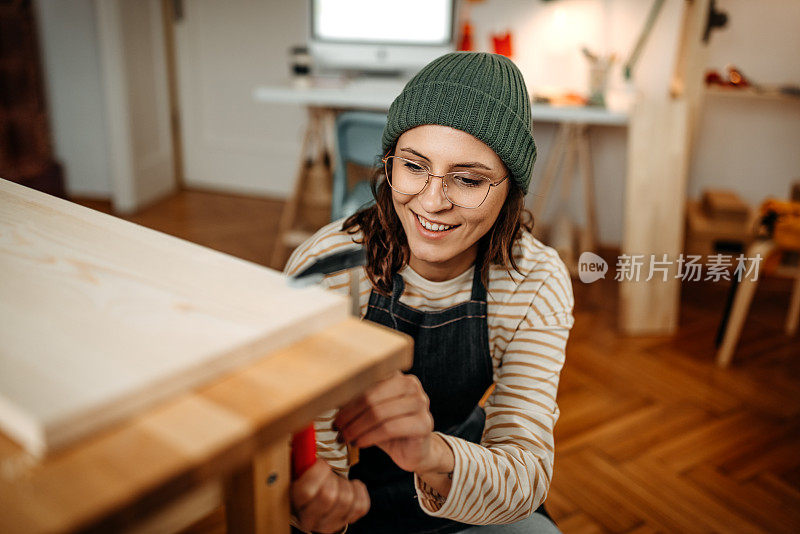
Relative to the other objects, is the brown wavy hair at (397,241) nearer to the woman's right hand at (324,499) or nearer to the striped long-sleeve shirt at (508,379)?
the striped long-sleeve shirt at (508,379)

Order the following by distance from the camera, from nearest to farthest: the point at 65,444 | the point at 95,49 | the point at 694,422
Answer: the point at 65,444
the point at 694,422
the point at 95,49

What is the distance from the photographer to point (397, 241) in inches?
40.4

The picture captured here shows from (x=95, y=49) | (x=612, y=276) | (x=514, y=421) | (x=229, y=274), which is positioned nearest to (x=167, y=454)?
(x=229, y=274)

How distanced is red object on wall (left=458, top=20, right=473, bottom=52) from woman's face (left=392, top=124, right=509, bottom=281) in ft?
8.69

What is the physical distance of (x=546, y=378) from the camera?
3.01 feet

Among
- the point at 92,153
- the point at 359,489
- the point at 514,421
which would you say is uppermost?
the point at 359,489

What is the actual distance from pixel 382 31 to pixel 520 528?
2898 millimetres

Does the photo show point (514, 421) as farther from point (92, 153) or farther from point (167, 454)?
point (92, 153)

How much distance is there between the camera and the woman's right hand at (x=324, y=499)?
1.76 ft

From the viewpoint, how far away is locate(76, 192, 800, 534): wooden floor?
165 cm

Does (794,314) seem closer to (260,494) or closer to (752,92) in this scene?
(752,92)

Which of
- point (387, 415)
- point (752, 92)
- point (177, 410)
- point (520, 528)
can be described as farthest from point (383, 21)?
point (177, 410)

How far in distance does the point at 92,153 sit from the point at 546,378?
3882mm

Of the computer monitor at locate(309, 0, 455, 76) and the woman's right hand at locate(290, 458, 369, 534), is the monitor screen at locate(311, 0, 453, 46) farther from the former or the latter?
the woman's right hand at locate(290, 458, 369, 534)
